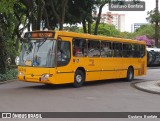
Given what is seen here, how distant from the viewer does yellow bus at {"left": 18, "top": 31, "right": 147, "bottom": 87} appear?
1889 centimetres

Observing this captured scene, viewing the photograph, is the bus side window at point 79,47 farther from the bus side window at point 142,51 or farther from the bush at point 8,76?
the bus side window at point 142,51

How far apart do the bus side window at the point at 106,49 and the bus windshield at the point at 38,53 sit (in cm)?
435

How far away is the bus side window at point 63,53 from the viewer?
62.8 feet

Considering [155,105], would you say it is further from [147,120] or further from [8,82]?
[8,82]

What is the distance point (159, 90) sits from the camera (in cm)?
1891

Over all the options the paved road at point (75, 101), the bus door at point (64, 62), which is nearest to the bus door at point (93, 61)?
the bus door at point (64, 62)

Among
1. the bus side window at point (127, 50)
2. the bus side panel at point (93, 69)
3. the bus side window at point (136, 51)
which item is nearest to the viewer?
the bus side panel at point (93, 69)

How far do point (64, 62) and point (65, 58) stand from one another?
22cm

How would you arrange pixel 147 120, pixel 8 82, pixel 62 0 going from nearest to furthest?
1. pixel 147 120
2. pixel 8 82
3. pixel 62 0

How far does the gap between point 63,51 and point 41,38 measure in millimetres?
1189

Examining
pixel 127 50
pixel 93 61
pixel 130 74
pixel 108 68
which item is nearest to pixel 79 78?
pixel 93 61

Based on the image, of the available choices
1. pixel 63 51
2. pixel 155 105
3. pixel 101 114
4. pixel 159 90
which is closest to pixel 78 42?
pixel 63 51

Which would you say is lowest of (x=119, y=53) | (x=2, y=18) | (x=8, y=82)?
(x=8, y=82)

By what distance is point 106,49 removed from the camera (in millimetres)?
23156
